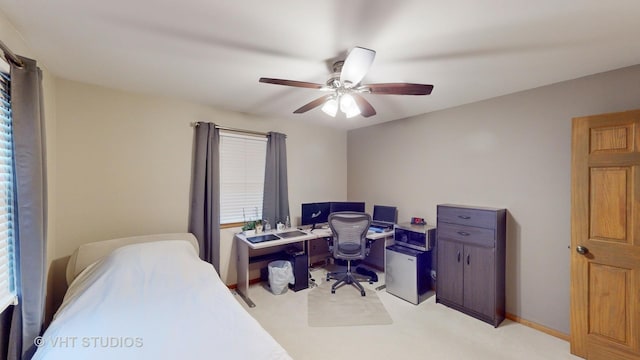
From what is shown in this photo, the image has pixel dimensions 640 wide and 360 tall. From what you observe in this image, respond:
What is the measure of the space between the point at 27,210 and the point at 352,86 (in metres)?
2.23

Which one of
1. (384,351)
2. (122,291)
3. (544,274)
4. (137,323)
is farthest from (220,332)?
(544,274)

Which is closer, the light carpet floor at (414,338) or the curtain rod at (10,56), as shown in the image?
the curtain rod at (10,56)

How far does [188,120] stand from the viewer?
9.78ft

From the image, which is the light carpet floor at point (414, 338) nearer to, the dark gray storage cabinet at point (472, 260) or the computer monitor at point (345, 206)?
the dark gray storage cabinet at point (472, 260)

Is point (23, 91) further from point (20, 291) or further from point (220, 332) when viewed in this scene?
point (220, 332)

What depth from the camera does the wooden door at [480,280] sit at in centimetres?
257

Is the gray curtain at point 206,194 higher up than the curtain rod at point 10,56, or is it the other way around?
the curtain rod at point 10,56

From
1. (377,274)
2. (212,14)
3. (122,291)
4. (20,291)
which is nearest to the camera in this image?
(212,14)

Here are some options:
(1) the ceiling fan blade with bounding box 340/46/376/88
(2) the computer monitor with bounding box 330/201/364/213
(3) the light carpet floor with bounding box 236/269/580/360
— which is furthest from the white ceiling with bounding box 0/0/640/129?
(3) the light carpet floor with bounding box 236/269/580/360

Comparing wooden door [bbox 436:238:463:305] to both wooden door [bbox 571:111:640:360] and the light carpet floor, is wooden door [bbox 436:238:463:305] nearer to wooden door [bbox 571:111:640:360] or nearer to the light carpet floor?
the light carpet floor

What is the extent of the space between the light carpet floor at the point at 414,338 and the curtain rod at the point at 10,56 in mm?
2673

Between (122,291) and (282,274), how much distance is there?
5.61 ft

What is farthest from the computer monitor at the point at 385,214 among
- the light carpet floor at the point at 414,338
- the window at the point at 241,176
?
the window at the point at 241,176

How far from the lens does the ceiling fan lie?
1564 millimetres
